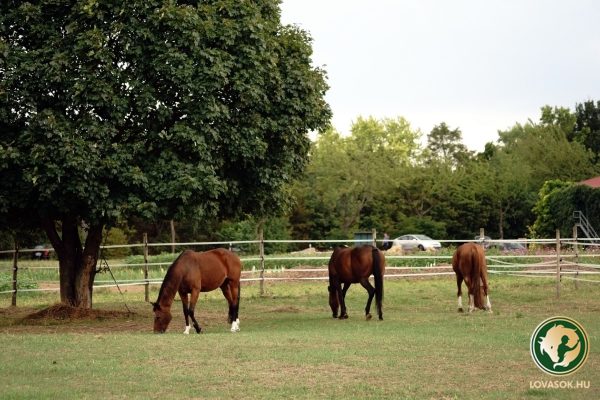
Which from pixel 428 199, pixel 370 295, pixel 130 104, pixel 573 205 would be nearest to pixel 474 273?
pixel 370 295

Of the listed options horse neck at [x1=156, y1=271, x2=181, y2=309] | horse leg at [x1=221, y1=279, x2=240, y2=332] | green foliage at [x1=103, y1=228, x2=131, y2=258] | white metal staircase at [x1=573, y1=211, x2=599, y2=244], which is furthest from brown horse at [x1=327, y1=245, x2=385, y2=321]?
white metal staircase at [x1=573, y1=211, x2=599, y2=244]

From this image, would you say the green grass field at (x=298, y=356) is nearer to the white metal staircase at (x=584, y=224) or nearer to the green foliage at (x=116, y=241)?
the green foliage at (x=116, y=241)

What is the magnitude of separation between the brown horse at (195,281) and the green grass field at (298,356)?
478mm

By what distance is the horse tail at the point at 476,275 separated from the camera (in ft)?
52.5

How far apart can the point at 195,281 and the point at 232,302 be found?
981mm

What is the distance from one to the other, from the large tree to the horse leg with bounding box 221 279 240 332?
1.53 meters

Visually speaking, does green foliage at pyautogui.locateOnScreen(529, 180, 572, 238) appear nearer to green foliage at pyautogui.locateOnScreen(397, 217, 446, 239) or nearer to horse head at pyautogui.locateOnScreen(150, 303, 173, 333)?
green foliage at pyautogui.locateOnScreen(397, 217, 446, 239)

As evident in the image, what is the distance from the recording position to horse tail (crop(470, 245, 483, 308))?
16016 mm

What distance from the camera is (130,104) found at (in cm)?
1455

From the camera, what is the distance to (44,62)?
14289mm

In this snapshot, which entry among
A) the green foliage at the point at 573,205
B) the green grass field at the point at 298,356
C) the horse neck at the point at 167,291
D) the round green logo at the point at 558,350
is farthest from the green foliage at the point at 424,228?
the round green logo at the point at 558,350

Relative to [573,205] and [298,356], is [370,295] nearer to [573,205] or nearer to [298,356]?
[298,356]

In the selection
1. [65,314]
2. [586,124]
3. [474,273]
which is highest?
[586,124]

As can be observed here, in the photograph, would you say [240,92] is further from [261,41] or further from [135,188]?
[135,188]
